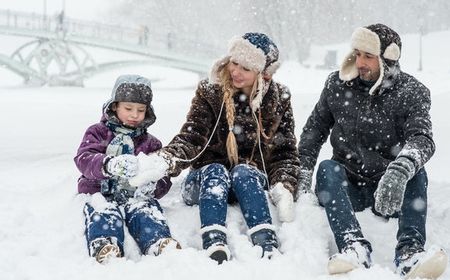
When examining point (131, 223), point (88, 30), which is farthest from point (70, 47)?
point (131, 223)

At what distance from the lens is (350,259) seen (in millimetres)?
2725

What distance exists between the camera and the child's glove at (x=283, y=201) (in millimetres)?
3395

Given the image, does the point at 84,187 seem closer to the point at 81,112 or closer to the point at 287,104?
the point at 287,104

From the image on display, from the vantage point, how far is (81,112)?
11.8 m

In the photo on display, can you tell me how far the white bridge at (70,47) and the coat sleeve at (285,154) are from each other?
22689mm

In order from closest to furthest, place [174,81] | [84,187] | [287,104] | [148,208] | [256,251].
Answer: [256,251]
[148,208]
[84,187]
[287,104]
[174,81]

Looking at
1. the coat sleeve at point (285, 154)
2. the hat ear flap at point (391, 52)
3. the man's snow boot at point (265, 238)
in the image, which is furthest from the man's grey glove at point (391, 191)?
the hat ear flap at point (391, 52)

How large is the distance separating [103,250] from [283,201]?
1.20 metres

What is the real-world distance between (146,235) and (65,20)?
81.2 feet

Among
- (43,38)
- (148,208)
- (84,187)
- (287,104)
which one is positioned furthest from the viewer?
(43,38)

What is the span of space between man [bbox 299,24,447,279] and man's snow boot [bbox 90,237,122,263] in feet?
4.11

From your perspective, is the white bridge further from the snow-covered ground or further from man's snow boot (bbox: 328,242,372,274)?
man's snow boot (bbox: 328,242,372,274)

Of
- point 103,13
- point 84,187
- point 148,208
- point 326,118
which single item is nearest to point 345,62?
point 326,118

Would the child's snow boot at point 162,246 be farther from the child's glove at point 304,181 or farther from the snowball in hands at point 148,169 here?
the child's glove at point 304,181
